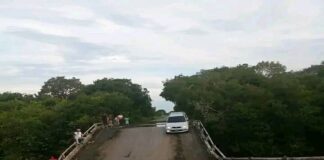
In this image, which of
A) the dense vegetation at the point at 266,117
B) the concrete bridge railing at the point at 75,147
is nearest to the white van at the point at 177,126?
the concrete bridge railing at the point at 75,147

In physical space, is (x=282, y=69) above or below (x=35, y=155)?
above

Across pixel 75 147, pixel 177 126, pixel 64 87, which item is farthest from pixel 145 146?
pixel 64 87

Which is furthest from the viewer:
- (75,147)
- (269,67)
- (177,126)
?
(269,67)

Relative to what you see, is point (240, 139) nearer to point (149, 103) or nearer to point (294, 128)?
point (294, 128)

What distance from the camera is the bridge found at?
29487 millimetres

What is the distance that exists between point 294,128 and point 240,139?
17.1 ft

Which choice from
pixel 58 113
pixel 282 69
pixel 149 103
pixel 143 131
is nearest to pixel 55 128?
pixel 58 113

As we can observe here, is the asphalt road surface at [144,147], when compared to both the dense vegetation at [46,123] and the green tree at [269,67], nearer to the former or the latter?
the dense vegetation at [46,123]

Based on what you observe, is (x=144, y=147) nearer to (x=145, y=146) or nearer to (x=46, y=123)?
(x=145, y=146)

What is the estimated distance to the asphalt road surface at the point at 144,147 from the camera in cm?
2961

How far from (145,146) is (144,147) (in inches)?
16.1

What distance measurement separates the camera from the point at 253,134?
44.5 metres

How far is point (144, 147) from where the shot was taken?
3309 cm

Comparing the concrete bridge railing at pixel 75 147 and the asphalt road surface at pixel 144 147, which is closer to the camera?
the asphalt road surface at pixel 144 147
